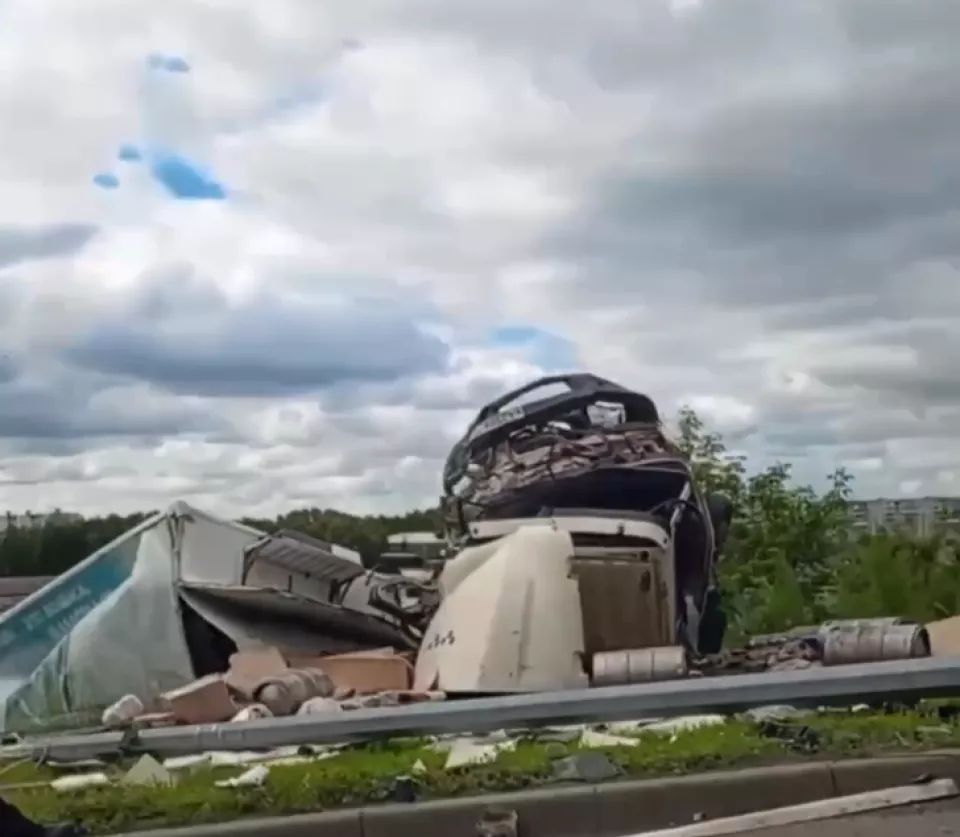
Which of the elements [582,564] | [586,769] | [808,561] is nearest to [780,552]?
[808,561]

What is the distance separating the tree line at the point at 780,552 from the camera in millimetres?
9820

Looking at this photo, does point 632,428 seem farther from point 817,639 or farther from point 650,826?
point 650,826

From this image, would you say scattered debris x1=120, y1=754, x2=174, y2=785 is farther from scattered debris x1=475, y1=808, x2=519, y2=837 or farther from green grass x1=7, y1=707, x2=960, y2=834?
scattered debris x1=475, y1=808, x2=519, y2=837

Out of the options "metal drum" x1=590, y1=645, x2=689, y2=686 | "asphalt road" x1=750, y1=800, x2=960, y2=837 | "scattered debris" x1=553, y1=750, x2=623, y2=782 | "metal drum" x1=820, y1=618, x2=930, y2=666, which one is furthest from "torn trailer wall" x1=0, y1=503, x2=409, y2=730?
"asphalt road" x1=750, y1=800, x2=960, y2=837

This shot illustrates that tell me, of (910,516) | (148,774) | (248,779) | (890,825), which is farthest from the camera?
(910,516)

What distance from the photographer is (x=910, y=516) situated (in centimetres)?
1095

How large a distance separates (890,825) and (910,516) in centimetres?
683

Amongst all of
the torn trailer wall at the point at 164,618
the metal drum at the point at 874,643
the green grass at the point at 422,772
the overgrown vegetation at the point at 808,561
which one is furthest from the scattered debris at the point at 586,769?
the overgrown vegetation at the point at 808,561

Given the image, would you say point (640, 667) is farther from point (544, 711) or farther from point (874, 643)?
point (874, 643)

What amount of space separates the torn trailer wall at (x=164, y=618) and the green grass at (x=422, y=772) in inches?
92.3

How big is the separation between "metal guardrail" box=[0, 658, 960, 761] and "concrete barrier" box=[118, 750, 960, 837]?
46.2 inches

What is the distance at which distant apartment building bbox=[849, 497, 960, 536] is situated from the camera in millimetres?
10516

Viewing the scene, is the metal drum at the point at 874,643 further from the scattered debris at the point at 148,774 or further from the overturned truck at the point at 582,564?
the scattered debris at the point at 148,774

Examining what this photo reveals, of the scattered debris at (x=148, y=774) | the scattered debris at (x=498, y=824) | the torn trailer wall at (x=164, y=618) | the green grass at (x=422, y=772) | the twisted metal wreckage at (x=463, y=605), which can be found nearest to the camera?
the scattered debris at (x=498, y=824)
